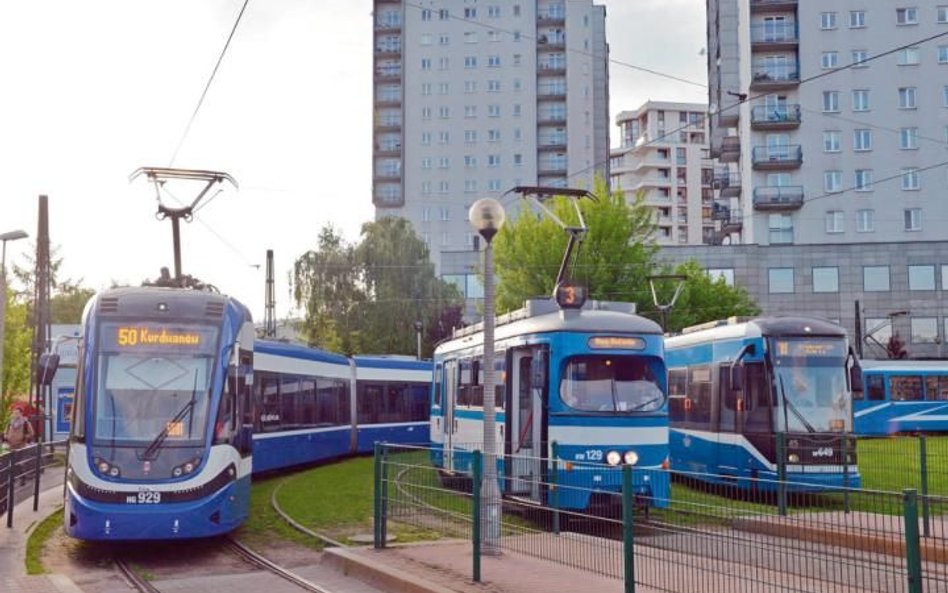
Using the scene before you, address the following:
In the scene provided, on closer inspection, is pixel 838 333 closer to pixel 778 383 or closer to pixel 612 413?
pixel 778 383

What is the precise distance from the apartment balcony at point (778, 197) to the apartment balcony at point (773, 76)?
6154 mm

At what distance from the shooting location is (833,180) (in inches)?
2785

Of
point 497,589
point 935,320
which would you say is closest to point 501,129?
point 935,320

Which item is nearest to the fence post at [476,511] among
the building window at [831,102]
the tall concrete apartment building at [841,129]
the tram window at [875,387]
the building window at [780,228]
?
the tram window at [875,387]

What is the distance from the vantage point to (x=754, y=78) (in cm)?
7062

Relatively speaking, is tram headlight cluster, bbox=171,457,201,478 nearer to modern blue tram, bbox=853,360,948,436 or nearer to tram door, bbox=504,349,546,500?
tram door, bbox=504,349,546,500

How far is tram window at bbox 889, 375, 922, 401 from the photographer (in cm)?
4700

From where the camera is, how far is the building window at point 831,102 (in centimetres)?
7056

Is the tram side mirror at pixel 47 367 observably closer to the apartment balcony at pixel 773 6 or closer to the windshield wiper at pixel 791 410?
the windshield wiper at pixel 791 410

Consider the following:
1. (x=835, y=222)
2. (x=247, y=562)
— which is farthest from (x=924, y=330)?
(x=247, y=562)

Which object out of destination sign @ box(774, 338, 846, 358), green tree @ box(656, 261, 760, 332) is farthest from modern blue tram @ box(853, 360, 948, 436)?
destination sign @ box(774, 338, 846, 358)

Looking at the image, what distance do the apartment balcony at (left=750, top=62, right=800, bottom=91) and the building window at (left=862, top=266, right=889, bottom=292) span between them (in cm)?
1243

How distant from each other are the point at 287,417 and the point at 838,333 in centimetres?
1250

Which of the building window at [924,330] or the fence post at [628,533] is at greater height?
the building window at [924,330]
